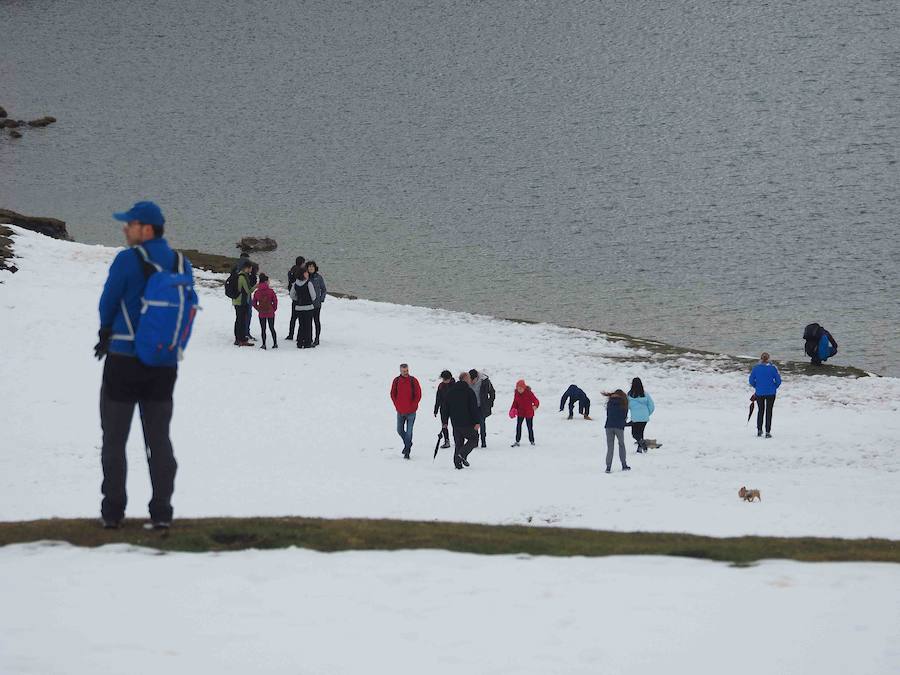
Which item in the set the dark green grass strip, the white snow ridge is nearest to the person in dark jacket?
the white snow ridge

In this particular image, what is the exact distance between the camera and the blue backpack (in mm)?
10461

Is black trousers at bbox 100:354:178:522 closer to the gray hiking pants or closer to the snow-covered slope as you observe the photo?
the snow-covered slope

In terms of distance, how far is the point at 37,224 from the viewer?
Result: 60406mm

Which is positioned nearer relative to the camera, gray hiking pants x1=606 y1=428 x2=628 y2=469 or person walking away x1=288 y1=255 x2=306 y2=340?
gray hiking pants x1=606 y1=428 x2=628 y2=469

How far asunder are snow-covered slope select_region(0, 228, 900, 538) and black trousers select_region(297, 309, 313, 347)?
15.7 inches

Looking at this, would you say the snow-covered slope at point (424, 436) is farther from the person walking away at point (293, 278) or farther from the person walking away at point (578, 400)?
the person walking away at point (293, 278)

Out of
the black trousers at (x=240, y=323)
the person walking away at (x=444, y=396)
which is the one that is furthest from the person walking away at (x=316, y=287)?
the person walking away at (x=444, y=396)

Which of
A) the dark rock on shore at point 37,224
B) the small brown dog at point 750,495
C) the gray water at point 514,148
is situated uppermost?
the gray water at point 514,148

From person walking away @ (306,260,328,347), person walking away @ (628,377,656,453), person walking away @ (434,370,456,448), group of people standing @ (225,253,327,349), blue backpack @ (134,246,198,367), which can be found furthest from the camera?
person walking away @ (306,260,328,347)

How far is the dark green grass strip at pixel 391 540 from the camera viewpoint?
11.0m

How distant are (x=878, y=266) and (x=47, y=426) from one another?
48.7m

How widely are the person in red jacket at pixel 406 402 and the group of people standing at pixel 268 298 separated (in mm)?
11344

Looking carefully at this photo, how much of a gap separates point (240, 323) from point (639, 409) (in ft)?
50.5

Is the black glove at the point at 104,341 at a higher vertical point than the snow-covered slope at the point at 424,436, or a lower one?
higher
